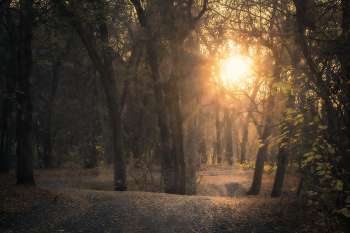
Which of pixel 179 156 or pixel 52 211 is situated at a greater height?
pixel 179 156

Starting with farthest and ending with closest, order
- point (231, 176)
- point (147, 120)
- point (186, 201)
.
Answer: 1. point (231, 176)
2. point (147, 120)
3. point (186, 201)

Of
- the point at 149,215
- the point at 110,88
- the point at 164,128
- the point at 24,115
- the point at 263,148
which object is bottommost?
the point at 149,215

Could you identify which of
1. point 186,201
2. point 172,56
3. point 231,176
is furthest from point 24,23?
point 231,176

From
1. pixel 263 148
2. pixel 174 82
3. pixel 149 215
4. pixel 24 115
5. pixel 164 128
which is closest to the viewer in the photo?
pixel 149 215

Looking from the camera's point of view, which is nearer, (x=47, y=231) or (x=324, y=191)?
(x=324, y=191)

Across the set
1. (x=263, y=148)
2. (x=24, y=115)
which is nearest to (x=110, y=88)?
(x=24, y=115)

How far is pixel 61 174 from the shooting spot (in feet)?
65.1

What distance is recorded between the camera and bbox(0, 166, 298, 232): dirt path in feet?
22.0

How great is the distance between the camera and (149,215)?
7.83 m

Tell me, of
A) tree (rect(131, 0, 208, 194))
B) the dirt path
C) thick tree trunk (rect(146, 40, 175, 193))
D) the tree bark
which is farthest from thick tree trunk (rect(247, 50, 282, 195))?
the tree bark

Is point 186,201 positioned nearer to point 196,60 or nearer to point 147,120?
point 196,60

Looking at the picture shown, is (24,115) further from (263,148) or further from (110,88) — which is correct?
(263,148)

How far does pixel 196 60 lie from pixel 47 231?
28.9 feet

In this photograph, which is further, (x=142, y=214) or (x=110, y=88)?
(x=110, y=88)
